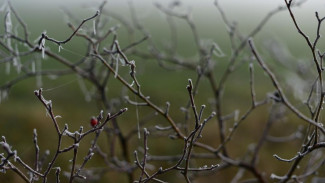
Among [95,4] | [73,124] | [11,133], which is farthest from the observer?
[73,124]

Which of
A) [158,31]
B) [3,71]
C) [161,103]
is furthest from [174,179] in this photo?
[158,31]

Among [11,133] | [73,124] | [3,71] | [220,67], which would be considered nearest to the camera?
[11,133]

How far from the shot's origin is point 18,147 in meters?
3.98

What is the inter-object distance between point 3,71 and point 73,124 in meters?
1.43

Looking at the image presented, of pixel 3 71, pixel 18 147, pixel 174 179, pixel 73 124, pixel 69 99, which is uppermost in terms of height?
pixel 3 71

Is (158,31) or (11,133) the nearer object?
(11,133)

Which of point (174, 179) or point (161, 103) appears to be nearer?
point (174, 179)

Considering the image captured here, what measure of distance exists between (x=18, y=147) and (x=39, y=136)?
35 centimetres

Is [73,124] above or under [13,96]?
under

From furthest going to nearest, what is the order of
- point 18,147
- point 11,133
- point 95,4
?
point 11,133
point 18,147
point 95,4

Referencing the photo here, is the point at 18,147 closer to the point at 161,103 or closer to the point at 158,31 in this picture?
the point at 161,103

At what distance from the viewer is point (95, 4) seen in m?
2.16

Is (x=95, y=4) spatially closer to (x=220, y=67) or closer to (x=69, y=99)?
(x=69, y=99)

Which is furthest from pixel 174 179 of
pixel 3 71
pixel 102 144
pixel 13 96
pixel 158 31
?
pixel 158 31
